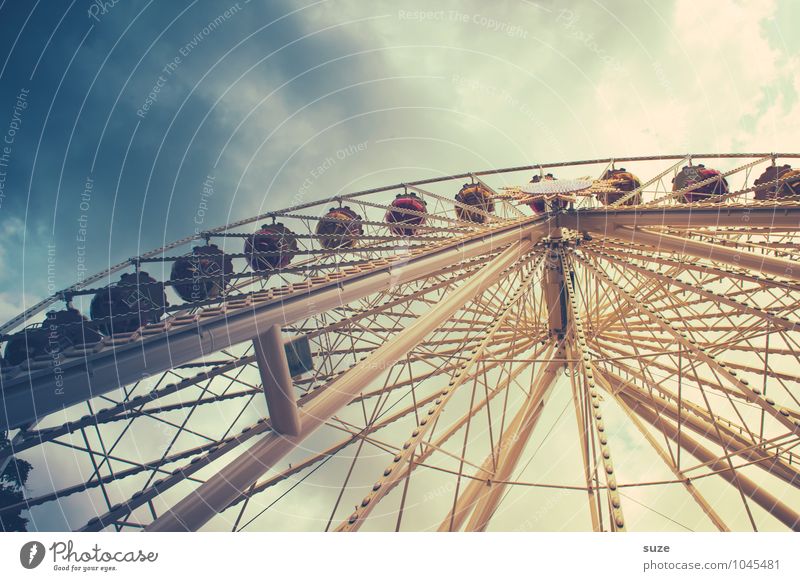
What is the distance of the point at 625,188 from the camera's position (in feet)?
61.4

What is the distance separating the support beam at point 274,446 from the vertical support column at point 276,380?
0.23 meters

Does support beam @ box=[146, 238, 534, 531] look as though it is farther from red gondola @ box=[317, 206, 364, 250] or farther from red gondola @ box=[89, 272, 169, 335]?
red gondola @ box=[317, 206, 364, 250]

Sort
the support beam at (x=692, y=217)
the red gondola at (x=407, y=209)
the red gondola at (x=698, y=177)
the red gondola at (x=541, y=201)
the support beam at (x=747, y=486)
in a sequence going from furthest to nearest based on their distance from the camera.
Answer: the red gondola at (x=407, y=209) < the red gondola at (x=698, y=177) < the red gondola at (x=541, y=201) < the support beam at (x=747, y=486) < the support beam at (x=692, y=217)

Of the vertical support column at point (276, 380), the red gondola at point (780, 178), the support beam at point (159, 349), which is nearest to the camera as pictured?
the support beam at point (159, 349)

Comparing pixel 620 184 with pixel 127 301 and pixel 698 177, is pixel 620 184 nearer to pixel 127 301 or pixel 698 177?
pixel 698 177

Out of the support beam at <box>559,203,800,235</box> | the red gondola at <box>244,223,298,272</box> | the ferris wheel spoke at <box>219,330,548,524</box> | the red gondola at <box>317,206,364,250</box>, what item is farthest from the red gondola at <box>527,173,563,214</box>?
the red gondola at <box>244,223,298,272</box>

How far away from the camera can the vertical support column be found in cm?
546

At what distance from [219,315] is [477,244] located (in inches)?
248

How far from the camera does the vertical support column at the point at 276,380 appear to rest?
5.46m

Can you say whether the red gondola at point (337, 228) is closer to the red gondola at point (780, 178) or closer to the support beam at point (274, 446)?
the support beam at point (274, 446)

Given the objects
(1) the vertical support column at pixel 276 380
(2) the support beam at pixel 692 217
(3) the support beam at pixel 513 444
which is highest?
(2) the support beam at pixel 692 217

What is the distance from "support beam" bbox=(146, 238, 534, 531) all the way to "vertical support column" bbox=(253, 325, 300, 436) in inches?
9.1

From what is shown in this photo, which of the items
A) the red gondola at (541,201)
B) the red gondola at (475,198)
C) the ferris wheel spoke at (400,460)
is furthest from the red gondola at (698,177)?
the ferris wheel spoke at (400,460)

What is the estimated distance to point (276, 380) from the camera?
5.47m
